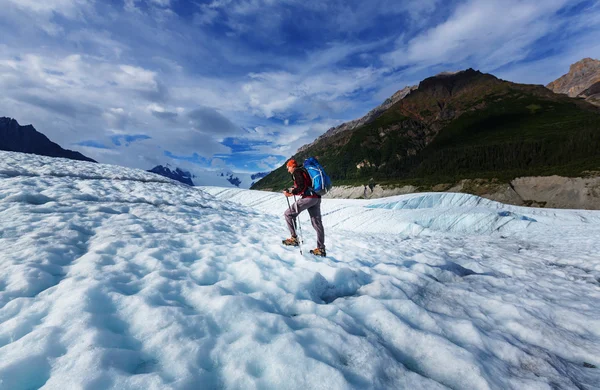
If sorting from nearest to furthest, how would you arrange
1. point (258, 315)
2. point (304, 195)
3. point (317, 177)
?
point (258, 315), point (317, 177), point (304, 195)

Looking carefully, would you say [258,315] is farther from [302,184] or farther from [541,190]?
[541,190]

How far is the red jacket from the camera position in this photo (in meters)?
7.83

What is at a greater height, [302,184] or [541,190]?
[302,184]

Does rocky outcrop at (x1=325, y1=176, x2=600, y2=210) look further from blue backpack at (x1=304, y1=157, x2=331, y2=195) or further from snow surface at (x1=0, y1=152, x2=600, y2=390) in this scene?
blue backpack at (x1=304, y1=157, x2=331, y2=195)

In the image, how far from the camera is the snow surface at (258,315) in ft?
10.1

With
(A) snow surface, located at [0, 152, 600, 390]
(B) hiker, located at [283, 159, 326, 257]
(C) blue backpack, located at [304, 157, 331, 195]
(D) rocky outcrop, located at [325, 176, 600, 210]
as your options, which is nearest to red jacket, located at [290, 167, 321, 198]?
(B) hiker, located at [283, 159, 326, 257]

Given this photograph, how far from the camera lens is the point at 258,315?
13.6 feet

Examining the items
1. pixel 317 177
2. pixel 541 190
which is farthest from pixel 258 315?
pixel 541 190

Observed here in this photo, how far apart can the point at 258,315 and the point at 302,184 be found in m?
4.39

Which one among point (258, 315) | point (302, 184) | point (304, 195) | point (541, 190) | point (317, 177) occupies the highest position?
point (317, 177)

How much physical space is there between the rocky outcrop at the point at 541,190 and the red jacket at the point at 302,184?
346 ft

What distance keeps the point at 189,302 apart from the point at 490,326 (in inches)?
219

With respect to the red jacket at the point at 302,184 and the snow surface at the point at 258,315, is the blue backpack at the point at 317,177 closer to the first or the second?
the red jacket at the point at 302,184

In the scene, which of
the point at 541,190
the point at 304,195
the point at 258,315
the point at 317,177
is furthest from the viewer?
the point at 541,190
